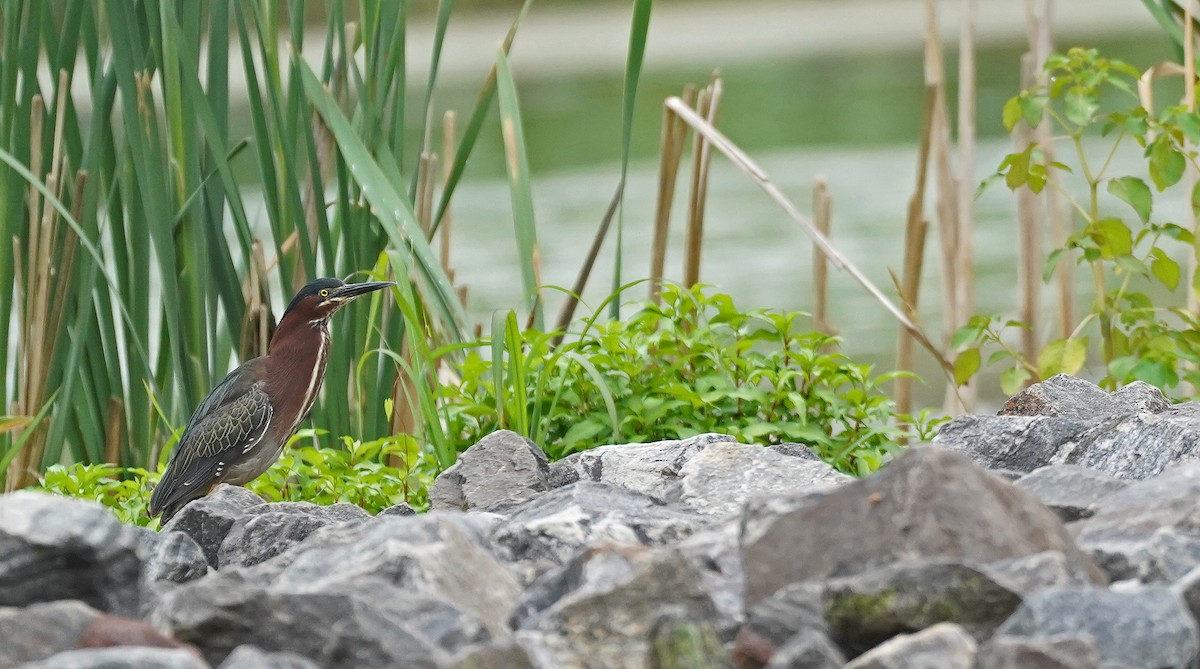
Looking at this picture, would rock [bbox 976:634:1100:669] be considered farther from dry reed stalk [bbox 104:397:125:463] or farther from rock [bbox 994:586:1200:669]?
dry reed stalk [bbox 104:397:125:463]

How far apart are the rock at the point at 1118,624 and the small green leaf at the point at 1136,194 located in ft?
5.64

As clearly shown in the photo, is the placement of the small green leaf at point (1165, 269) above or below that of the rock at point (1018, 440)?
above

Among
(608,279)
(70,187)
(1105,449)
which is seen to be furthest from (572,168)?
(1105,449)

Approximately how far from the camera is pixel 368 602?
1.40 meters

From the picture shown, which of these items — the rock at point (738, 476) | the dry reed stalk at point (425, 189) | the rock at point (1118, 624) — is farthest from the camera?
the dry reed stalk at point (425, 189)

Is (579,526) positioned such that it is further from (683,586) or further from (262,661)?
(262,661)

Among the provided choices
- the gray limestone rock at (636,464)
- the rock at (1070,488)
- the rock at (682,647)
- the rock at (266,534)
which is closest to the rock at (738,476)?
the gray limestone rock at (636,464)

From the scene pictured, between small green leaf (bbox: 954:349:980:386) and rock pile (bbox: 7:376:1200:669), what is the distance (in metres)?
1.29

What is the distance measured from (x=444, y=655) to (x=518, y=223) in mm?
1496

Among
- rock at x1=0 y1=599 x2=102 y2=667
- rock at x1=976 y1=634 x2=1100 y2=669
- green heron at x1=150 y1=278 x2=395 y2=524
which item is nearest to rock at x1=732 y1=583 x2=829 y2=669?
rock at x1=976 y1=634 x2=1100 y2=669

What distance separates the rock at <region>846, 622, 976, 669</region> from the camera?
123 centimetres

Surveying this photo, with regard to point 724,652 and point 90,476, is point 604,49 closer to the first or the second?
point 90,476

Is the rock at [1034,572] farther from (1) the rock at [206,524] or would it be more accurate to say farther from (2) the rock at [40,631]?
(1) the rock at [206,524]

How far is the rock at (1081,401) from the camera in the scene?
2.43m
